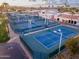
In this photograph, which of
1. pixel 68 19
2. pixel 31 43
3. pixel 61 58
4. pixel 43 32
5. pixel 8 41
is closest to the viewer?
pixel 61 58

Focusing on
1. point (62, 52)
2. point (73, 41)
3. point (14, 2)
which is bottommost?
point (14, 2)

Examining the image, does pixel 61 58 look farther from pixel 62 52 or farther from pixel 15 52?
pixel 15 52

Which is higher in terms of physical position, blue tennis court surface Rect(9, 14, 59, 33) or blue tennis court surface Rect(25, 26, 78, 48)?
blue tennis court surface Rect(25, 26, 78, 48)

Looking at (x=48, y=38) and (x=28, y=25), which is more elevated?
(x=48, y=38)

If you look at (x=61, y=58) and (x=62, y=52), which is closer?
(x=61, y=58)

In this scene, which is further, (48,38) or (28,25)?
(28,25)

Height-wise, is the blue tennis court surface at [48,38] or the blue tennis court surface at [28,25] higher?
the blue tennis court surface at [48,38]

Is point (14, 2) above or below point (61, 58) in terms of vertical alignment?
below

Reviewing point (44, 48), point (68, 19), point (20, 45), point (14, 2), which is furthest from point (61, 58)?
point (14, 2)

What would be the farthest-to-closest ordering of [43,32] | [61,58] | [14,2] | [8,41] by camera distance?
[14,2] < [43,32] < [8,41] < [61,58]

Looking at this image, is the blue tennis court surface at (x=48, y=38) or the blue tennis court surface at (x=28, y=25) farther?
the blue tennis court surface at (x=28, y=25)

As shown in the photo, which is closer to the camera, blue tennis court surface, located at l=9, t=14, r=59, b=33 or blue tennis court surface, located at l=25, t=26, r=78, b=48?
blue tennis court surface, located at l=25, t=26, r=78, b=48
